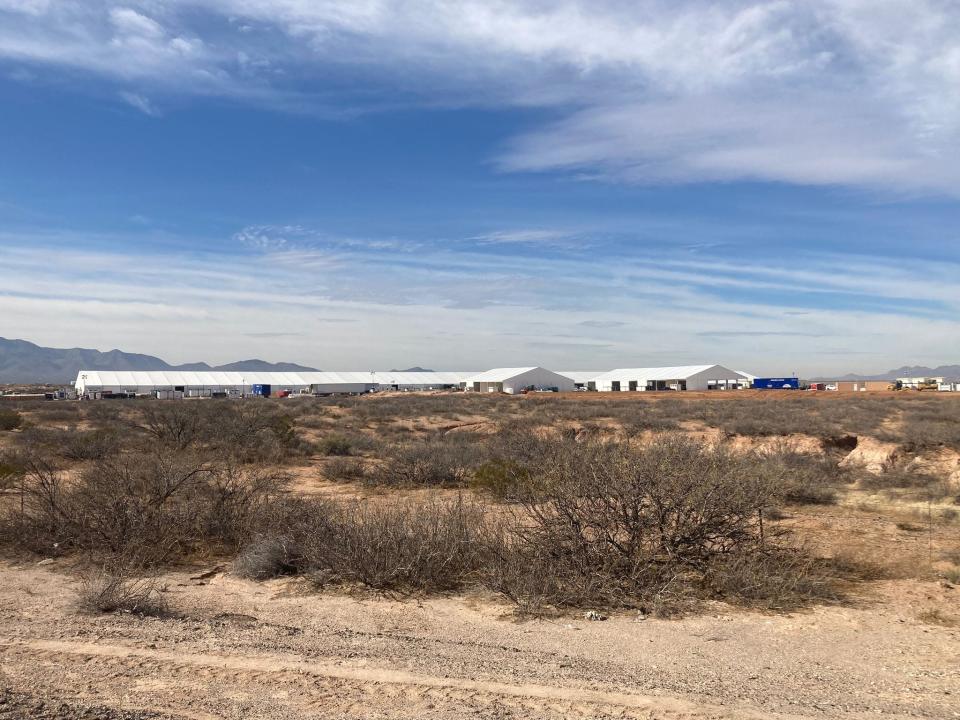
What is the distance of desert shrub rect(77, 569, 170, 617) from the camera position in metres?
7.91

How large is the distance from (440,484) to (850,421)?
23205mm

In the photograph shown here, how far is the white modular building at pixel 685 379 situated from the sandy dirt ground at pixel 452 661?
288ft

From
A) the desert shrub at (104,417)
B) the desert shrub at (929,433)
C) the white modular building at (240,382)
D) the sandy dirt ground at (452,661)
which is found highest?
the white modular building at (240,382)

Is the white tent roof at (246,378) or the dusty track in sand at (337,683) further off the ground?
the white tent roof at (246,378)

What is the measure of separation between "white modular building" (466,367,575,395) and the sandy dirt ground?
319ft

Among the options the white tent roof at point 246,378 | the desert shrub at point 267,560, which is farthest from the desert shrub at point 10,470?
the white tent roof at point 246,378

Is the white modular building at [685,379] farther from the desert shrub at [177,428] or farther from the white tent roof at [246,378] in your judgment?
the desert shrub at [177,428]

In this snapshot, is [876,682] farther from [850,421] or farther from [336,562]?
[850,421]

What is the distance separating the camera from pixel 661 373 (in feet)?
336

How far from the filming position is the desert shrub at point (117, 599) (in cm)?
791

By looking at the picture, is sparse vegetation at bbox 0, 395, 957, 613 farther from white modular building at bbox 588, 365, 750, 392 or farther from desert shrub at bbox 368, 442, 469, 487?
white modular building at bbox 588, 365, 750, 392

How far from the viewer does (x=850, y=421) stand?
34.4 m

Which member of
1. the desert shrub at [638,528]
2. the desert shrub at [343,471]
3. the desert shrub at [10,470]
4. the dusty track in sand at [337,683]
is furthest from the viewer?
the desert shrub at [343,471]

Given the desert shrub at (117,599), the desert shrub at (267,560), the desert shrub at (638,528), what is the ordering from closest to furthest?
the desert shrub at (117,599), the desert shrub at (638,528), the desert shrub at (267,560)
